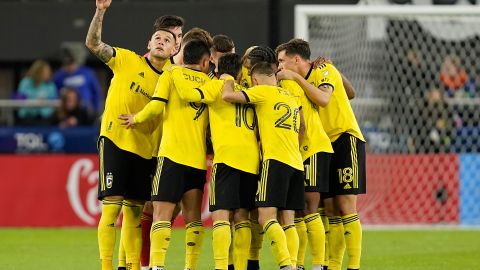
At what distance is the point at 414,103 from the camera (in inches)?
727

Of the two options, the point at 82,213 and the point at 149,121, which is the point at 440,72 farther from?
the point at 149,121

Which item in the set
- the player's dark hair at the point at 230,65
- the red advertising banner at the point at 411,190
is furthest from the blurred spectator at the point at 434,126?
the player's dark hair at the point at 230,65

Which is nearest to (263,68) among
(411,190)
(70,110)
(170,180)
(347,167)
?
(170,180)

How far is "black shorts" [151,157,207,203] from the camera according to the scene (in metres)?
10.1

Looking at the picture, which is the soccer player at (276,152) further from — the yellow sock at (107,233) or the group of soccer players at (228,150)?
the yellow sock at (107,233)

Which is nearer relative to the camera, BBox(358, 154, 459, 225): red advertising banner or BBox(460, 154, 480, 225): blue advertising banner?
BBox(358, 154, 459, 225): red advertising banner

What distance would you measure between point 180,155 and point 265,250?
13.3 ft

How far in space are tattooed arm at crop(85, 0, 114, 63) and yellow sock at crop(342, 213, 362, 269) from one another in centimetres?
254

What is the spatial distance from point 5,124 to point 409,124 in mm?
6279

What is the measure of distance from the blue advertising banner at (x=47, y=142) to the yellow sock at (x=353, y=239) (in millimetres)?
7547

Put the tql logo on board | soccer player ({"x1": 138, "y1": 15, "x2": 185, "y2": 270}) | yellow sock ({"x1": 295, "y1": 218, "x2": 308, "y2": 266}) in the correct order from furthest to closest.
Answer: the tql logo on board
yellow sock ({"x1": 295, "y1": 218, "x2": 308, "y2": 266})
soccer player ({"x1": 138, "y1": 15, "x2": 185, "y2": 270})

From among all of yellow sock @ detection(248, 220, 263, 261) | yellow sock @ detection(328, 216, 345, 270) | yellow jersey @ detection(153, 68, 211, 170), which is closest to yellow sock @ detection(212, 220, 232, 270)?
yellow jersey @ detection(153, 68, 211, 170)

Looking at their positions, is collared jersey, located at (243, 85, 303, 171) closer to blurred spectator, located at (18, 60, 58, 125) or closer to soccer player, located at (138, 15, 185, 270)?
soccer player, located at (138, 15, 185, 270)

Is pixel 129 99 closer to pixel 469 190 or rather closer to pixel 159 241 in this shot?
pixel 159 241
